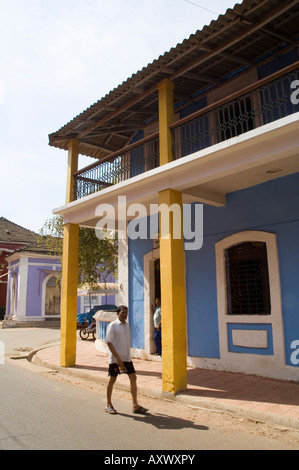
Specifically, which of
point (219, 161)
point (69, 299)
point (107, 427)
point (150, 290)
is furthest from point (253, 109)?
point (107, 427)

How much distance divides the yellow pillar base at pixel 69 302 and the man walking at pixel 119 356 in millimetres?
3895

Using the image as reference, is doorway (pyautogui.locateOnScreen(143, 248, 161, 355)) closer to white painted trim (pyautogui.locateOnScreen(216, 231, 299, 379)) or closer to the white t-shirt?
white painted trim (pyautogui.locateOnScreen(216, 231, 299, 379))

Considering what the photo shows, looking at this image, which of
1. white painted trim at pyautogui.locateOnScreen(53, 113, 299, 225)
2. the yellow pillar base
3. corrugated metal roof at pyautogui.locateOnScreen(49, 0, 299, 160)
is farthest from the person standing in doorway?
corrugated metal roof at pyautogui.locateOnScreen(49, 0, 299, 160)

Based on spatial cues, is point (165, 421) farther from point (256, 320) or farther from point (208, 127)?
point (208, 127)

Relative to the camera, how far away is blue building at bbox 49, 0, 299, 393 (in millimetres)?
6102

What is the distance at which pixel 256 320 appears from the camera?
734cm

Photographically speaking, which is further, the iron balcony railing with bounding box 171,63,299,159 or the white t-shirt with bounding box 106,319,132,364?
the iron balcony railing with bounding box 171,63,299,159

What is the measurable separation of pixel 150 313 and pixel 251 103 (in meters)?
5.76

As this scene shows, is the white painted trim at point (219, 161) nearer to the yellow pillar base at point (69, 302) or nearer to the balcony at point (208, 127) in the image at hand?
the balcony at point (208, 127)

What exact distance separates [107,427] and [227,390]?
2459 mm

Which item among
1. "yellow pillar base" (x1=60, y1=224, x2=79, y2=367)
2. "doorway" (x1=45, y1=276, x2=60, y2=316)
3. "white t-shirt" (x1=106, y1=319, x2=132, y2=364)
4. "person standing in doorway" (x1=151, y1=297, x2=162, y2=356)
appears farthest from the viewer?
"doorway" (x1=45, y1=276, x2=60, y2=316)

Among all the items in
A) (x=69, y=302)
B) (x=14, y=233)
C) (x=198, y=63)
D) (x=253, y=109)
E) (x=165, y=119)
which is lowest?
(x=69, y=302)

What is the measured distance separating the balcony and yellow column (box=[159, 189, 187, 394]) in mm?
1460
